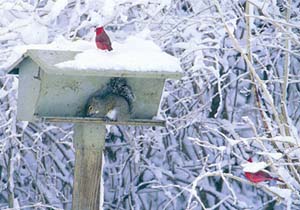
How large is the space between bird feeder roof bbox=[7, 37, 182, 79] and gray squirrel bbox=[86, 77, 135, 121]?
15 centimetres

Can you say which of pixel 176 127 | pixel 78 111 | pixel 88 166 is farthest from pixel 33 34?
pixel 176 127

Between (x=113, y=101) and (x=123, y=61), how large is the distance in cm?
21

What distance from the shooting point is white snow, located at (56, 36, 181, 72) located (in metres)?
3.04

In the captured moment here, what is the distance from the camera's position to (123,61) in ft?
10.2

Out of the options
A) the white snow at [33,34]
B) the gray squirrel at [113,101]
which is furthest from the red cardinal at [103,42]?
the white snow at [33,34]

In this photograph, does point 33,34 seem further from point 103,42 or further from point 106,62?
point 106,62

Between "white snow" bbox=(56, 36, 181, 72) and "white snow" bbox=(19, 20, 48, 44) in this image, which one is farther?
"white snow" bbox=(19, 20, 48, 44)

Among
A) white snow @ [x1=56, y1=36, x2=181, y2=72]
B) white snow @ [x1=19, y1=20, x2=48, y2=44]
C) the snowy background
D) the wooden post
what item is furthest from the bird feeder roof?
the snowy background

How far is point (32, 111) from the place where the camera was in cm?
332

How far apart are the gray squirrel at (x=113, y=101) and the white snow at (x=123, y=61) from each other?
6.0 inches

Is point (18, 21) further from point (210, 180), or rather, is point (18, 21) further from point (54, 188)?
point (210, 180)

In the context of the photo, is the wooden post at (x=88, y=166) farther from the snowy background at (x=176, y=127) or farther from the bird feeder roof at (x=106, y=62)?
the snowy background at (x=176, y=127)

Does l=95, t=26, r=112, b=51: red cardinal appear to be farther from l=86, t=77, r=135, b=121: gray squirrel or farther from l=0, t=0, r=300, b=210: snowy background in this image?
l=0, t=0, r=300, b=210: snowy background

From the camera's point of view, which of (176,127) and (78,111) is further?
(176,127)
